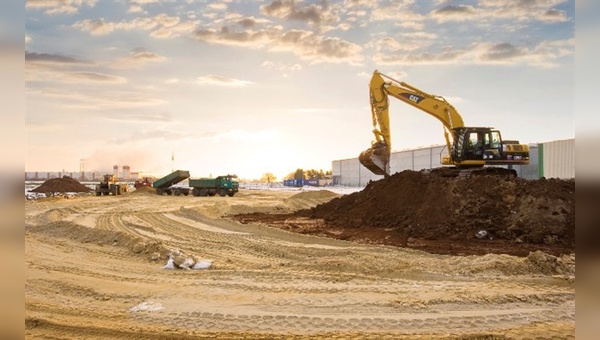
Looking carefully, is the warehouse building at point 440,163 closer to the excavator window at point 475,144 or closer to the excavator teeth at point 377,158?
the excavator teeth at point 377,158

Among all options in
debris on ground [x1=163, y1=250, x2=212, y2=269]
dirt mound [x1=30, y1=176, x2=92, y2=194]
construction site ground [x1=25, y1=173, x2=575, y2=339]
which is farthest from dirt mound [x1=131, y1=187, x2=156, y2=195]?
debris on ground [x1=163, y1=250, x2=212, y2=269]

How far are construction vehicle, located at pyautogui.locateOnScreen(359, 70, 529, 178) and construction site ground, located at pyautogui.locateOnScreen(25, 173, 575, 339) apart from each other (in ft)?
9.39

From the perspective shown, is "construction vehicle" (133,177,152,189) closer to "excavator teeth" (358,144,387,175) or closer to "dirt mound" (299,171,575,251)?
"excavator teeth" (358,144,387,175)

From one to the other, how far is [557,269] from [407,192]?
8837 millimetres

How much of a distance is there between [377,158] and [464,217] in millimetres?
6545

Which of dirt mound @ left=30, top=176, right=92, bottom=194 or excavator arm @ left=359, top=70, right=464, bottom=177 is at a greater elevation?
excavator arm @ left=359, top=70, right=464, bottom=177

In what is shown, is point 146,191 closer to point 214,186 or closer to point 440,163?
point 214,186

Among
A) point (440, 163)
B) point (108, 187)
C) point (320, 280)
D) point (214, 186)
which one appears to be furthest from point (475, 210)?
point (108, 187)

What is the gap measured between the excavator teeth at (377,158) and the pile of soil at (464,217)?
6.65 ft

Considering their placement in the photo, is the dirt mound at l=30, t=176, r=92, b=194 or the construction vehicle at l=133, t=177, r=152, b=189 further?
the dirt mound at l=30, t=176, r=92, b=194

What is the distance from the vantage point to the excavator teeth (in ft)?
71.3

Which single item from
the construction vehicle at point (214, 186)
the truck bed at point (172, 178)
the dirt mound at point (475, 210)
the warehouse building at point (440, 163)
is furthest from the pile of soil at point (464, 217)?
the truck bed at point (172, 178)

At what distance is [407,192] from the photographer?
1847 cm

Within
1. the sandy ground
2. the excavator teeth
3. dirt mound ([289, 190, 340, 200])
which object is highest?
the excavator teeth
